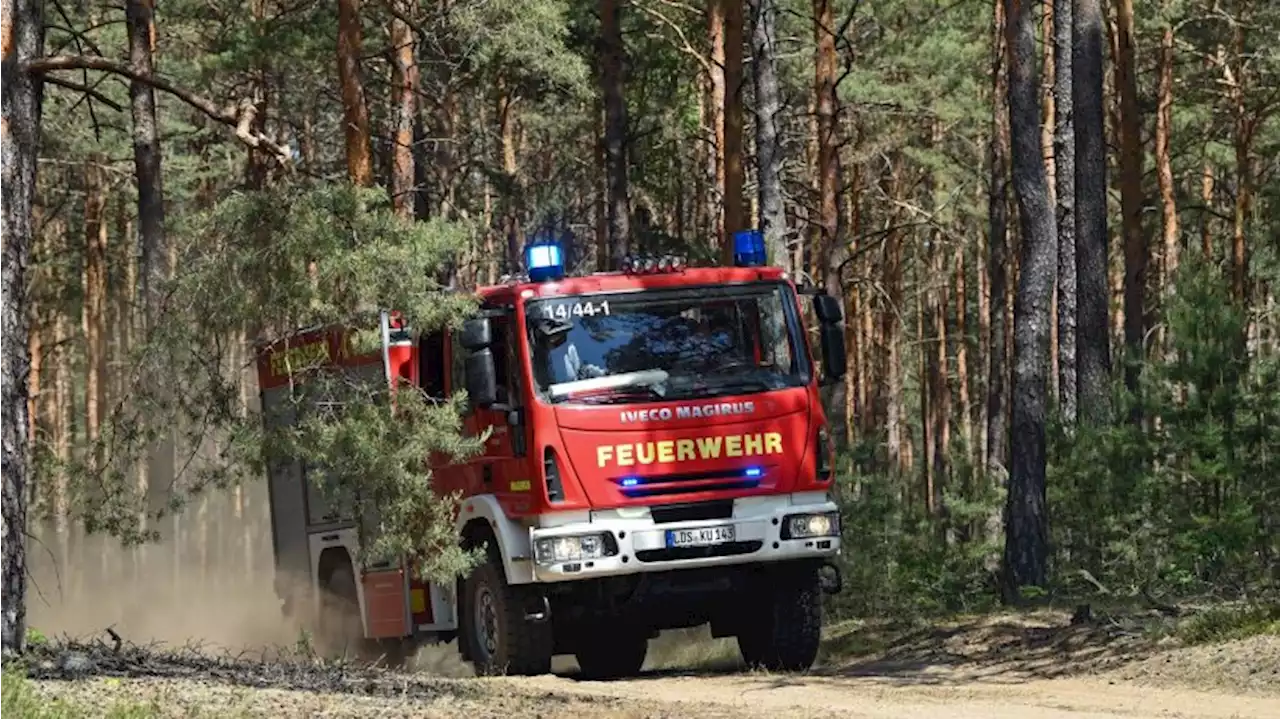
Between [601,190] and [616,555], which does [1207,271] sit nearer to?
[616,555]

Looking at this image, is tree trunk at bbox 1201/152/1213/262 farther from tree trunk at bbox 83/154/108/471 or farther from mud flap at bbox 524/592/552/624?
mud flap at bbox 524/592/552/624

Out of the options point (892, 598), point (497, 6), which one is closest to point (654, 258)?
point (892, 598)

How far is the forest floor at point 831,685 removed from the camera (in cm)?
1021

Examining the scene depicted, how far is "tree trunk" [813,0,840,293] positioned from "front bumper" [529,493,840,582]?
51.3 ft

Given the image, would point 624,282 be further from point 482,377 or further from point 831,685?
point 831,685

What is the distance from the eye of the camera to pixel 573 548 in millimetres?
13797

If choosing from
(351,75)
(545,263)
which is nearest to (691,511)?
(545,263)

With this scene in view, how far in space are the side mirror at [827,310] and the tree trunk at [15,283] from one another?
5174 millimetres

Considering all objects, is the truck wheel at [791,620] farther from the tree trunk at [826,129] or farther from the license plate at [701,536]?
the tree trunk at [826,129]

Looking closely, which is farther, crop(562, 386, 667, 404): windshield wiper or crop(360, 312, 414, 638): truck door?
crop(360, 312, 414, 638): truck door

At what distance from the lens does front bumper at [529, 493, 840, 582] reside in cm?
1384

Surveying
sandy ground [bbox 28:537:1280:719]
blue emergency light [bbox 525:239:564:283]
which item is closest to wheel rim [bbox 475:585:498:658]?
sandy ground [bbox 28:537:1280:719]

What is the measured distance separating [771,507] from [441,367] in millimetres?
2862

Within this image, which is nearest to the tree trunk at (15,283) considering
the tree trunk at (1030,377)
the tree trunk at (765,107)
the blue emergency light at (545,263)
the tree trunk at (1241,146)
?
the blue emergency light at (545,263)
